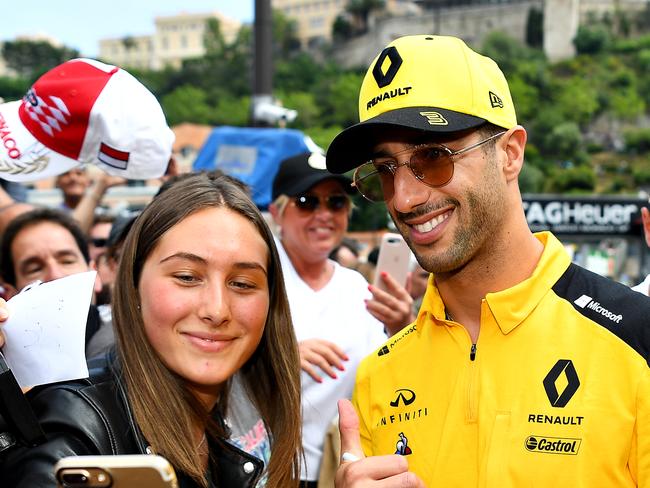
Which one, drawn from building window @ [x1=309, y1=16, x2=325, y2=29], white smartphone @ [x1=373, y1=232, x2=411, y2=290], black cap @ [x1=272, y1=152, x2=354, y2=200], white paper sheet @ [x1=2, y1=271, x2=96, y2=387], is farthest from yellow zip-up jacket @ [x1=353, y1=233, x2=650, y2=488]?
building window @ [x1=309, y1=16, x2=325, y2=29]

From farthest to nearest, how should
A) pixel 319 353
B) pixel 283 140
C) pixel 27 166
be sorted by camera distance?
pixel 283 140 → pixel 319 353 → pixel 27 166

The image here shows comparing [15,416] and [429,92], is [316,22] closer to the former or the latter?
[429,92]

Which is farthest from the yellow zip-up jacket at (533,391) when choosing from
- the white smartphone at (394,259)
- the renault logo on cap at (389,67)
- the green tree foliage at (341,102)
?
the green tree foliage at (341,102)

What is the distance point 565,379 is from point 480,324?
27 centimetres

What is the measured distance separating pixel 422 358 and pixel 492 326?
0.23 m

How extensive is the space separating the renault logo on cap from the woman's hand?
1310 mm

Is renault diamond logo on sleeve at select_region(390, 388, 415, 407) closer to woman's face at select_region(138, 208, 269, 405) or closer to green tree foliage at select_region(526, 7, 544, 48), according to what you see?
woman's face at select_region(138, 208, 269, 405)

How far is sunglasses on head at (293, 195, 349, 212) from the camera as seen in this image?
374 centimetres

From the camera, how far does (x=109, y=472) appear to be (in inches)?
43.4

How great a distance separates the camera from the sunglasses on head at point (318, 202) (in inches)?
147

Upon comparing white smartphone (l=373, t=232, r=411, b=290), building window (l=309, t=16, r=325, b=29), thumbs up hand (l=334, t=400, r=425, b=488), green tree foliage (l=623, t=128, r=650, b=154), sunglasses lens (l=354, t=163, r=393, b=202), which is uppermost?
building window (l=309, t=16, r=325, b=29)

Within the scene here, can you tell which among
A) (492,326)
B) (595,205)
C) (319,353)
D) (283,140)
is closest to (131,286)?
(492,326)

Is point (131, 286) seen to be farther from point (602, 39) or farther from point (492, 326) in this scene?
point (602, 39)

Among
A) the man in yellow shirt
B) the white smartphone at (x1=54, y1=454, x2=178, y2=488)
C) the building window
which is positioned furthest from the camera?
the building window
